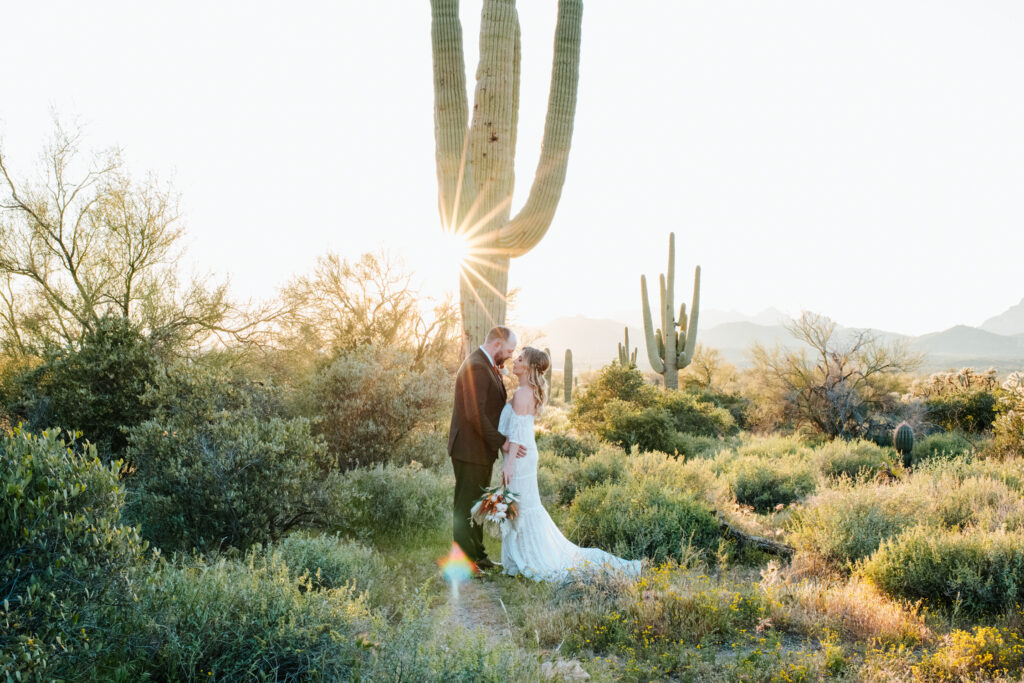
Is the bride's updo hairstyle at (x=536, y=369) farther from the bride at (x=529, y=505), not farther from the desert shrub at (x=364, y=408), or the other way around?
the desert shrub at (x=364, y=408)

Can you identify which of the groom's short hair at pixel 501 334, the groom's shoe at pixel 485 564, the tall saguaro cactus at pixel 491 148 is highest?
the tall saguaro cactus at pixel 491 148

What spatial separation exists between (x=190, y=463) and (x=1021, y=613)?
707 cm

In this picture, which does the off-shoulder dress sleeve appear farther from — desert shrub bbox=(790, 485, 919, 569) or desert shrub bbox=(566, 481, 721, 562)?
desert shrub bbox=(790, 485, 919, 569)

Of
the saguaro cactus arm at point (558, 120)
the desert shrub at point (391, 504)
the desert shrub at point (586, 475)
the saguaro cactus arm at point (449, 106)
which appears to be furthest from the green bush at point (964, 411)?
the saguaro cactus arm at point (449, 106)

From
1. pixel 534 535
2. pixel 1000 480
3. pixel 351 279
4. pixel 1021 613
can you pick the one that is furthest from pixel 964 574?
pixel 351 279

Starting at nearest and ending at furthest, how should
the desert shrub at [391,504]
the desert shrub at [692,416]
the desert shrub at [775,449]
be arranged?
1. the desert shrub at [391,504]
2. the desert shrub at [775,449]
3. the desert shrub at [692,416]

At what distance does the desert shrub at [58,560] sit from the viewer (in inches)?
108

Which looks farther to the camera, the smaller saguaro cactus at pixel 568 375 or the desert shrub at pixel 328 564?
the smaller saguaro cactus at pixel 568 375

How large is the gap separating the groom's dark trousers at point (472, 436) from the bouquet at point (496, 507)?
230mm

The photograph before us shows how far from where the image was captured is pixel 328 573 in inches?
188

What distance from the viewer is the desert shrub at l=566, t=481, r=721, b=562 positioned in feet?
21.2

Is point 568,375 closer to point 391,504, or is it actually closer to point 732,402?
point 732,402

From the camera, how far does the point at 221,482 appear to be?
5.41 m

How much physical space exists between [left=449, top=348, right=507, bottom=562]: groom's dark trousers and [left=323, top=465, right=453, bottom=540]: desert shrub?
1.10 meters
